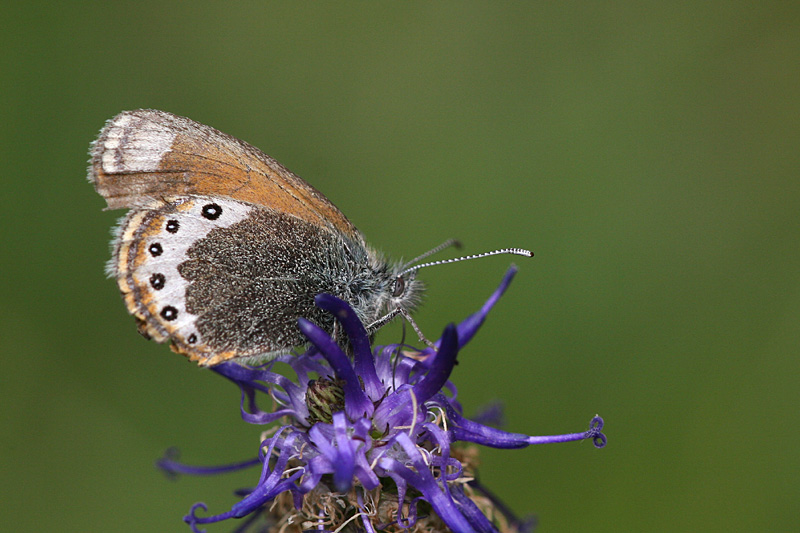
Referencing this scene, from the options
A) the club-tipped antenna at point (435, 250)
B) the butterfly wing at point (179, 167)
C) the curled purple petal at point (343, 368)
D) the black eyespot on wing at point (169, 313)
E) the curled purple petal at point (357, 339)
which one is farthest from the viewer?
the club-tipped antenna at point (435, 250)

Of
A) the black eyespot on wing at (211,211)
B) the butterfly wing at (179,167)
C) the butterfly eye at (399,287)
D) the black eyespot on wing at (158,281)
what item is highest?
the butterfly wing at (179,167)

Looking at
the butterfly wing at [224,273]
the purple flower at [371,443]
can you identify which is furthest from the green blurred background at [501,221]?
the butterfly wing at [224,273]

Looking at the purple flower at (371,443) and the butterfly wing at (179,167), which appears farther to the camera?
the butterfly wing at (179,167)

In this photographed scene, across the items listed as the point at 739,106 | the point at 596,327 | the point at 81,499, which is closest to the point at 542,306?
the point at 596,327

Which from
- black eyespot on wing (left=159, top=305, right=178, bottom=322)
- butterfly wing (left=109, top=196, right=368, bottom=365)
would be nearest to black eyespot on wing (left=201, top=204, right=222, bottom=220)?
butterfly wing (left=109, top=196, right=368, bottom=365)

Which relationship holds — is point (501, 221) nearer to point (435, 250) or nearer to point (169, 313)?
point (435, 250)

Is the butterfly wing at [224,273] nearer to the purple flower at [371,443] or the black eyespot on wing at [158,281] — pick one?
the black eyespot on wing at [158,281]

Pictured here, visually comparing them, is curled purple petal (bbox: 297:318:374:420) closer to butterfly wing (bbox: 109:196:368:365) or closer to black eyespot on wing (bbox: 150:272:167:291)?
butterfly wing (bbox: 109:196:368:365)
